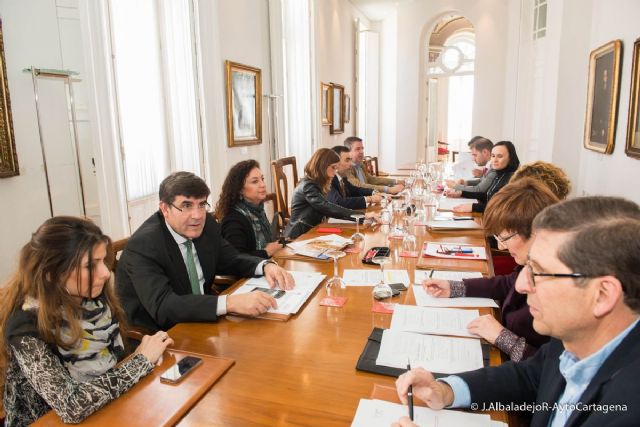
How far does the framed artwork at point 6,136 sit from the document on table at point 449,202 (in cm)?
311

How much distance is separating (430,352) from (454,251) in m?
1.22

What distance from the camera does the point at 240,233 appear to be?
2805 millimetres

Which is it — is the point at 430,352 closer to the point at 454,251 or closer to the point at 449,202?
the point at 454,251

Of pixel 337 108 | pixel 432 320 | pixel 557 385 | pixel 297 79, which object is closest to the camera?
pixel 557 385

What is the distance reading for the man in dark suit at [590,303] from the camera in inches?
31.9

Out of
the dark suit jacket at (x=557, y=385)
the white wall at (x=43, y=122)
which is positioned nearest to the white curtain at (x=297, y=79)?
the white wall at (x=43, y=122)

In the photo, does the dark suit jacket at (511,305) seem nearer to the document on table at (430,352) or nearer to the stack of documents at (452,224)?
the document on table at (430,352)

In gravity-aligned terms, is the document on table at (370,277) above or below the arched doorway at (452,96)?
below

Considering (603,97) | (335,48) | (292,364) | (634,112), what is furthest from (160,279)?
(335,48)

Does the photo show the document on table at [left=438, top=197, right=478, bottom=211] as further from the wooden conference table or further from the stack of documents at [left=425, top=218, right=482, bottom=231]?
the wooden conference table

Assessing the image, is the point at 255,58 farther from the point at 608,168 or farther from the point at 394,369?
the point at 394,369

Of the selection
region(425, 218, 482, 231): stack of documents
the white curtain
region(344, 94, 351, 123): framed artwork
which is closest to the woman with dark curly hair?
region(425, 218, 482, 231): stack of documents

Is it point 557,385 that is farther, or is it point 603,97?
point 603,97

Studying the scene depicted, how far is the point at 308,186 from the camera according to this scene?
3787mm
